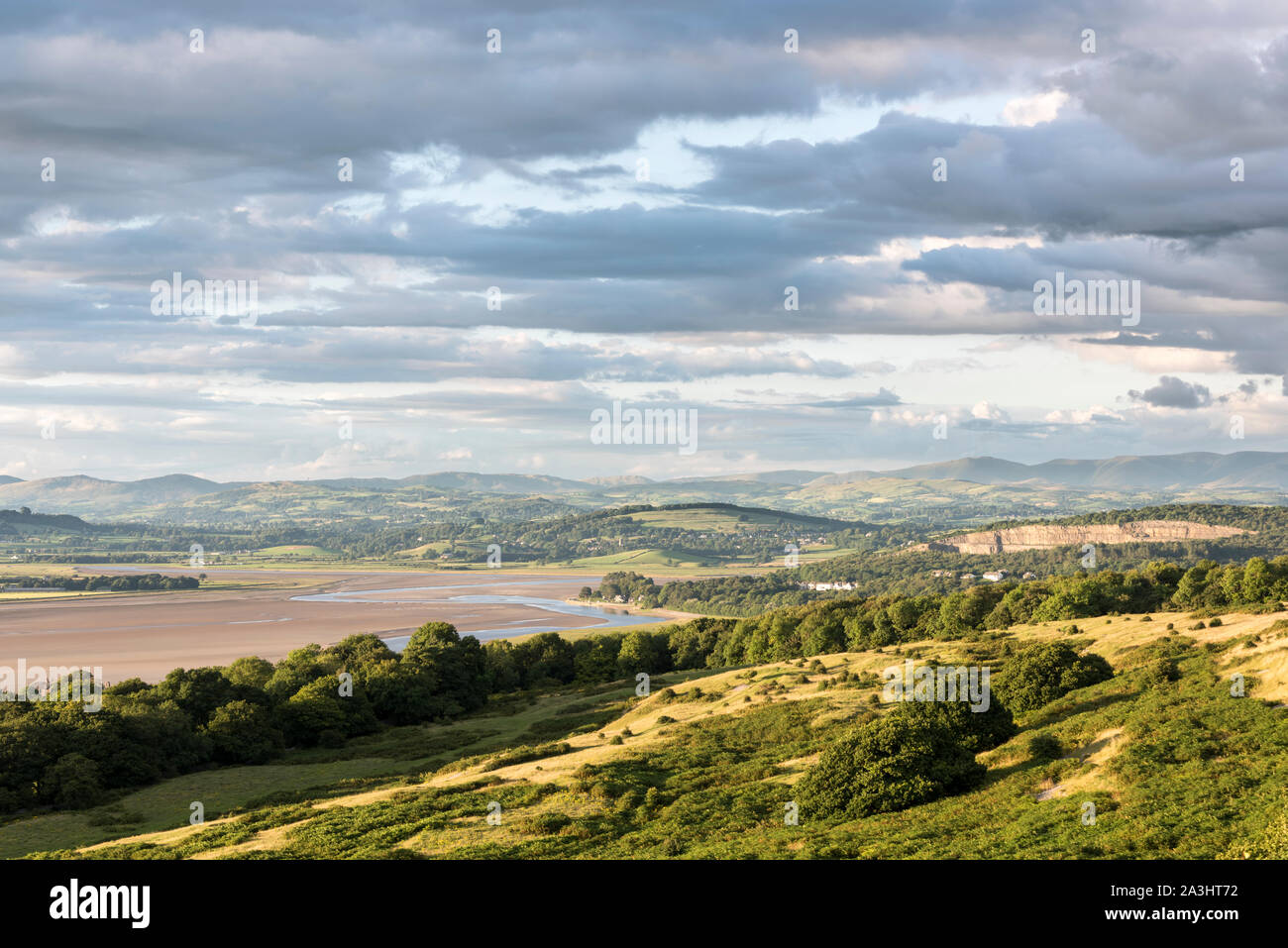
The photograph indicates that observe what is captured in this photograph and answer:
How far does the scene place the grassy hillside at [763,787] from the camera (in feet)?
98.1

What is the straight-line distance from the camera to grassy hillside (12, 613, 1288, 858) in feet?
98.1

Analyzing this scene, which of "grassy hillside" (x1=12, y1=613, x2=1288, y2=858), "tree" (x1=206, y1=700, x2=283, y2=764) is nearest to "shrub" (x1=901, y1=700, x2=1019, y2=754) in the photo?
"grassy hillside" (x1=12, y1=613, x2=1288, y2=858)

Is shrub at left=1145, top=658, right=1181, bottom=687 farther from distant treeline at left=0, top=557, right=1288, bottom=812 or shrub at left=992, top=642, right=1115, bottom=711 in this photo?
distant treeline at left=0, top=557, right=1288, bottom=812

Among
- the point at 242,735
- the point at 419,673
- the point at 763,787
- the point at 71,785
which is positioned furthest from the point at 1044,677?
the point at 419,673

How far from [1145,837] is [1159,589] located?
93762mm

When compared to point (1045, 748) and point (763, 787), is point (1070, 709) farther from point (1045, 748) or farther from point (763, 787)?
point (763, 787)

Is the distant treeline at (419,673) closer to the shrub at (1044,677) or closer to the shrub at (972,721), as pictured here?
the shrub at (1044,677)

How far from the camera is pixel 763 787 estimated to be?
44.0m

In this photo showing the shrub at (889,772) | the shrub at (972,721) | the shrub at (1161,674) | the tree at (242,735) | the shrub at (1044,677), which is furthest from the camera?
the tree at (242,735)

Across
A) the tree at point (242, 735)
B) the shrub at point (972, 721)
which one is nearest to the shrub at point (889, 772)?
the shrub at point (972, 721)
